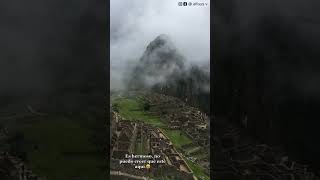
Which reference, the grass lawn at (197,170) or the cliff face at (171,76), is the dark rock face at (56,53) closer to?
the cliff face at (171,76)

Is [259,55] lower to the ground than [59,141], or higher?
higher

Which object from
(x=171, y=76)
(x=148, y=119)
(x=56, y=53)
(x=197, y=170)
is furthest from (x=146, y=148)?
(x=56, y=53)

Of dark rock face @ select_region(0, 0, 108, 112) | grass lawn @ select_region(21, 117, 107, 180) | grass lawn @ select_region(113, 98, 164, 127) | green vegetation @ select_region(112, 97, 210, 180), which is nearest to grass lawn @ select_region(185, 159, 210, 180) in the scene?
green vegetation @ select_region(112, 97, 210, 180)

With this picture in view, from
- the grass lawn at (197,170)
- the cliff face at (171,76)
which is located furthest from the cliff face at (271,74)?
the grass lawn at (197,170)

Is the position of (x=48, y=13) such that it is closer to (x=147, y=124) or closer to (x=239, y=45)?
(x=147, y=124)

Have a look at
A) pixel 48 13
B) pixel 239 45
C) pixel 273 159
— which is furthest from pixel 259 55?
pixel 48 13

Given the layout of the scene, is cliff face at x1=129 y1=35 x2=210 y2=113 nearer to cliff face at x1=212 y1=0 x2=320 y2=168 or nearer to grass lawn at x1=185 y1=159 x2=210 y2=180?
cliff face at x1=212 y1=0 x2=320 y2=168
